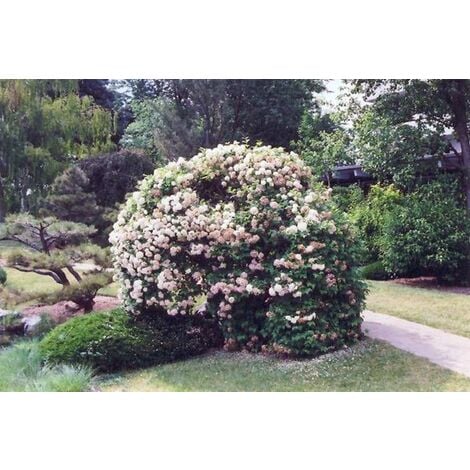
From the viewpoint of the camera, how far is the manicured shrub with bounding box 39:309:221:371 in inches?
198

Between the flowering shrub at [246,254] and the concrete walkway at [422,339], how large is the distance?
0.39 m

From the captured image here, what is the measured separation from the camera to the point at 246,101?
5637 millimetres

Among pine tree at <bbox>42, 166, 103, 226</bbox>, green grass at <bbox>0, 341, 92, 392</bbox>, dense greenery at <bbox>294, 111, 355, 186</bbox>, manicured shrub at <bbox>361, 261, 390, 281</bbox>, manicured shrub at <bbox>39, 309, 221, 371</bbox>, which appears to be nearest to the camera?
green grass at <bbox>0, 341, 92, 392</bbox>

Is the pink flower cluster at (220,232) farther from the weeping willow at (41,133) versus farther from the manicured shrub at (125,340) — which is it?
the weeping willow at (41,133)

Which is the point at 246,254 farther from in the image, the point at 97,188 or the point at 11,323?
the point at 11,323

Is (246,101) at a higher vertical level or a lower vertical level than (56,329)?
higher

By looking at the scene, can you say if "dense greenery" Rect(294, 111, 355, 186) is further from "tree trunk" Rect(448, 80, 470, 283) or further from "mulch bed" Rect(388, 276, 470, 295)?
"mulch bed" Rect(388, 276, 470, 295)

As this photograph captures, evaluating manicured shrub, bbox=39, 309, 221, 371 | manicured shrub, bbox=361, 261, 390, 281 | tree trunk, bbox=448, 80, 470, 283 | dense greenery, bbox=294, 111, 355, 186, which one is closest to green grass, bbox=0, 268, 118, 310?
manicured shrub, bbox=39, 309, 221, 371

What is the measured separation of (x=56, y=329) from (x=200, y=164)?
6.16 feet

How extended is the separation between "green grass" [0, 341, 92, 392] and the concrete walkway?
2519 mm

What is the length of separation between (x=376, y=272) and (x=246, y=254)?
1.86m
